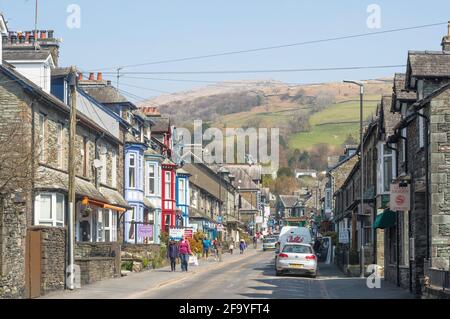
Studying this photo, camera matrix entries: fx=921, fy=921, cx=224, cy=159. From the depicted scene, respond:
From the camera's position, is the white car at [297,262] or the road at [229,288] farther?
the white car at [297,262]

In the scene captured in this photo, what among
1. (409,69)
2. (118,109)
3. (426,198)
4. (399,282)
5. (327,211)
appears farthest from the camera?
(327,211)

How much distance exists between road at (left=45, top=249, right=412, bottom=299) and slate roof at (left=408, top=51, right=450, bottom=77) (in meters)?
7.14

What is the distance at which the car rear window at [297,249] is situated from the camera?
41688 mm

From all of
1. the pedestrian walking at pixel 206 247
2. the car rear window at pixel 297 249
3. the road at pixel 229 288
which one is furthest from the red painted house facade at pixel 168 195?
the car rear window at pixel 297 249

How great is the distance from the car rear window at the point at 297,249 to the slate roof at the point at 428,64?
1338 centimetres

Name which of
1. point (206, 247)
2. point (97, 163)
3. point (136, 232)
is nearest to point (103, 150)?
point (97, 163)

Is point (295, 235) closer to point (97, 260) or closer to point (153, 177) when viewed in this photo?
point (153, 177)

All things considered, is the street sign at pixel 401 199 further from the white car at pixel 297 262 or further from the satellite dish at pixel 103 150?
the satellite dish at pixel 103 150

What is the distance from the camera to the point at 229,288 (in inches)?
1265

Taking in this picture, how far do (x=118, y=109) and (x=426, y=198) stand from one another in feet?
92.8

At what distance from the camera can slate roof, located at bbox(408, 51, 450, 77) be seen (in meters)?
29.6

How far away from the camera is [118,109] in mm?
53844
